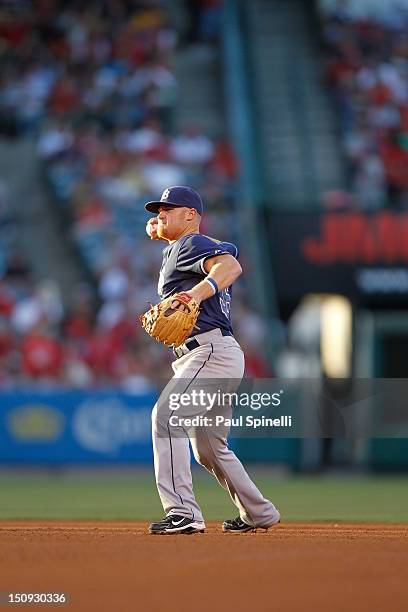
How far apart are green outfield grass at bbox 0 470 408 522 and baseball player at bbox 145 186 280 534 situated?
245 centimetres

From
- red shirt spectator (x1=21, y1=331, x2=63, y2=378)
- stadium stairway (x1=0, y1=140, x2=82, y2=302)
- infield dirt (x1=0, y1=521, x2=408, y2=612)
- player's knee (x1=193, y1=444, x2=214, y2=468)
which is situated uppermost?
stadium stairway (x1=0, y1=140, x2=82, y2=302)

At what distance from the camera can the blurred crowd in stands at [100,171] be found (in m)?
16.6

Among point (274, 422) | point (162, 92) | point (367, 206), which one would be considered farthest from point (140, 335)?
point (274, 422)

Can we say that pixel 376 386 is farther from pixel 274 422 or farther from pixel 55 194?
pixel 55 194

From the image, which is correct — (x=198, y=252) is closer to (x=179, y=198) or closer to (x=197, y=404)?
(x=179, y=198)

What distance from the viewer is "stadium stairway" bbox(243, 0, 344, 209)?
19.5m

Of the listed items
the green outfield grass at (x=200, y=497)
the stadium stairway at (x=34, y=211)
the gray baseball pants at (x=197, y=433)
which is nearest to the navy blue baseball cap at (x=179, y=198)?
the gray baseball pants at (x=197, y=433)

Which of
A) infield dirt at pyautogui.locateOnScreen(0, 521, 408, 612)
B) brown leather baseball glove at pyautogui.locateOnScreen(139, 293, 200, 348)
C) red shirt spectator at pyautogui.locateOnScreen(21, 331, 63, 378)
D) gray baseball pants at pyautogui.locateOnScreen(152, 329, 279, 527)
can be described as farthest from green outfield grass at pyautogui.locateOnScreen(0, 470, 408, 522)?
brown leather baseball glove at pyautogui.locateOnScreen(139, 293, 200, 348)

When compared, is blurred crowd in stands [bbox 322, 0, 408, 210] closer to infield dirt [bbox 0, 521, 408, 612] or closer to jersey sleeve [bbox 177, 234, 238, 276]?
jersey sleeve [bbox 177, 234, 238, 276]

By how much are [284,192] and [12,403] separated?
214 inches

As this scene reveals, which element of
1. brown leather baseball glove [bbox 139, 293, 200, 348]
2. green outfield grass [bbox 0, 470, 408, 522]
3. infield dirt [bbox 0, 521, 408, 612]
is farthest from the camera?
green outfield grass [bbox 0, 470, 408, 522]

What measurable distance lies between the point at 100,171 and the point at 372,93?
4.49 m

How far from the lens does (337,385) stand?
10.2m

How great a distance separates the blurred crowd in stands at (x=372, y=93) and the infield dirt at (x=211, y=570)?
10.9 metres
